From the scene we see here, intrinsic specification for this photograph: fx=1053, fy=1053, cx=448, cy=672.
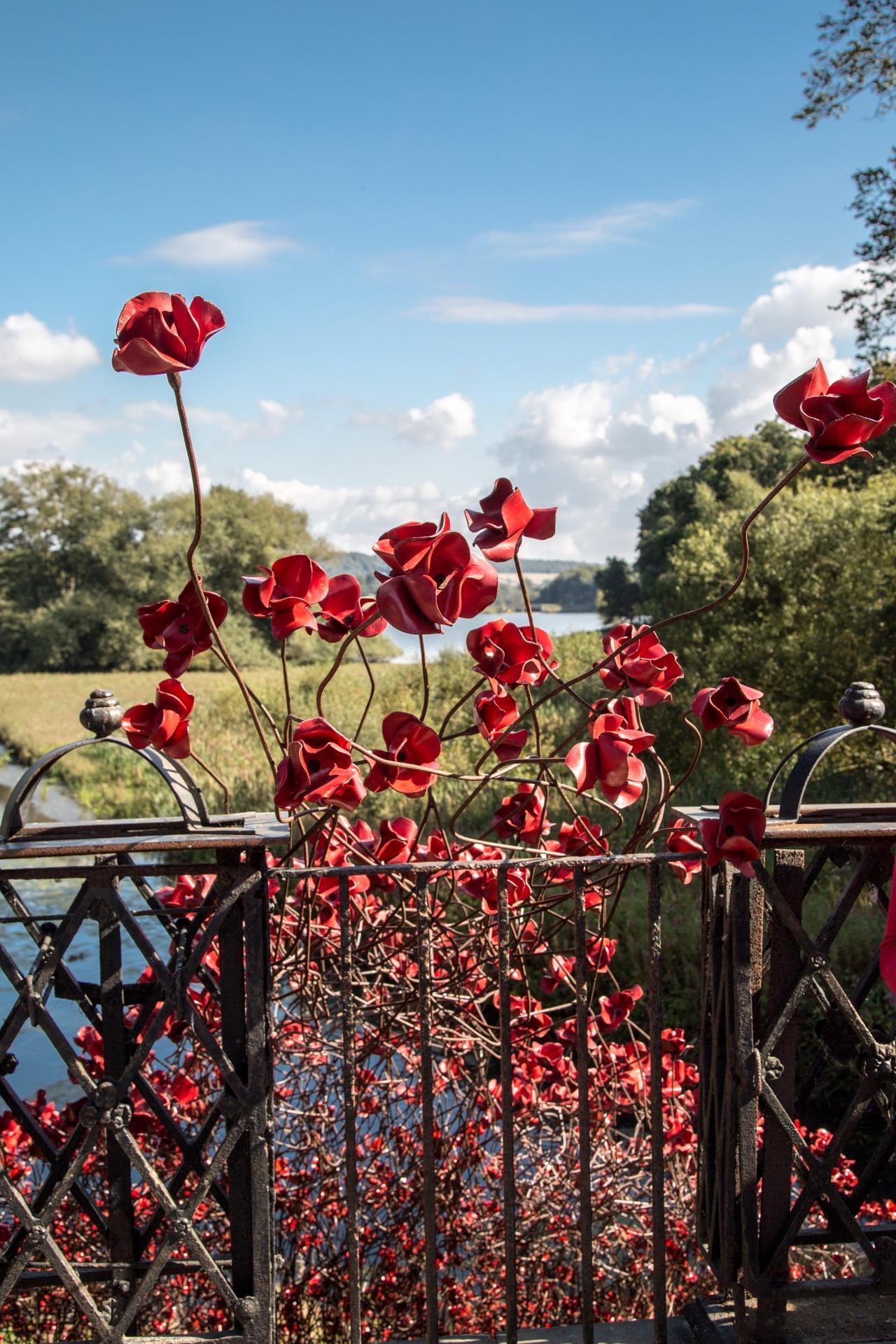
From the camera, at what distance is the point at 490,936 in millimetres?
1998

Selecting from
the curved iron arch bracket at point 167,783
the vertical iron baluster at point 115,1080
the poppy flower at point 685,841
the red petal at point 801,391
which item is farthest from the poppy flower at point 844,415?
the vertical iron baluster at point 115,1080

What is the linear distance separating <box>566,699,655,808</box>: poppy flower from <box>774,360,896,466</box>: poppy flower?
1.42ft

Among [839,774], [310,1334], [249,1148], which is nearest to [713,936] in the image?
[249,1148]

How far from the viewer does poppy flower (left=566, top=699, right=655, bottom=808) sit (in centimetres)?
138

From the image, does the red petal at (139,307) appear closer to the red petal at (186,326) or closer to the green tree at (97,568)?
the red petal at (186,326)

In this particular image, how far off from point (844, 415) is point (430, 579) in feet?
1.86

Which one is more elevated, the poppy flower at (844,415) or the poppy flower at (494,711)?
the poppy flower at (844,415)

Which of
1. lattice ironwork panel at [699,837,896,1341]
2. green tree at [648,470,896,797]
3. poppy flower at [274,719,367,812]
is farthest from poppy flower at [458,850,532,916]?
green tree at [648,470,896,797]

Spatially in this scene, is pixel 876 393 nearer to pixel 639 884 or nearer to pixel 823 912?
pixel 823 912

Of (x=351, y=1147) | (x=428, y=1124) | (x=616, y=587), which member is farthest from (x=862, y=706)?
(x=616, y=587)

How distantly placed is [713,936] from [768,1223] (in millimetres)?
414

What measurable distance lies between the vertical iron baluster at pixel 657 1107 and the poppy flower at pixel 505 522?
53 centimetres

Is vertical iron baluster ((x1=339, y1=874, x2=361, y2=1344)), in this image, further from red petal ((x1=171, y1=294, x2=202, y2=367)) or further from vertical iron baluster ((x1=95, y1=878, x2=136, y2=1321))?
red petal ((x1=171, y1=294, x2=202, y2=367))

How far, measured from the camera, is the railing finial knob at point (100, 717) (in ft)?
4.96
